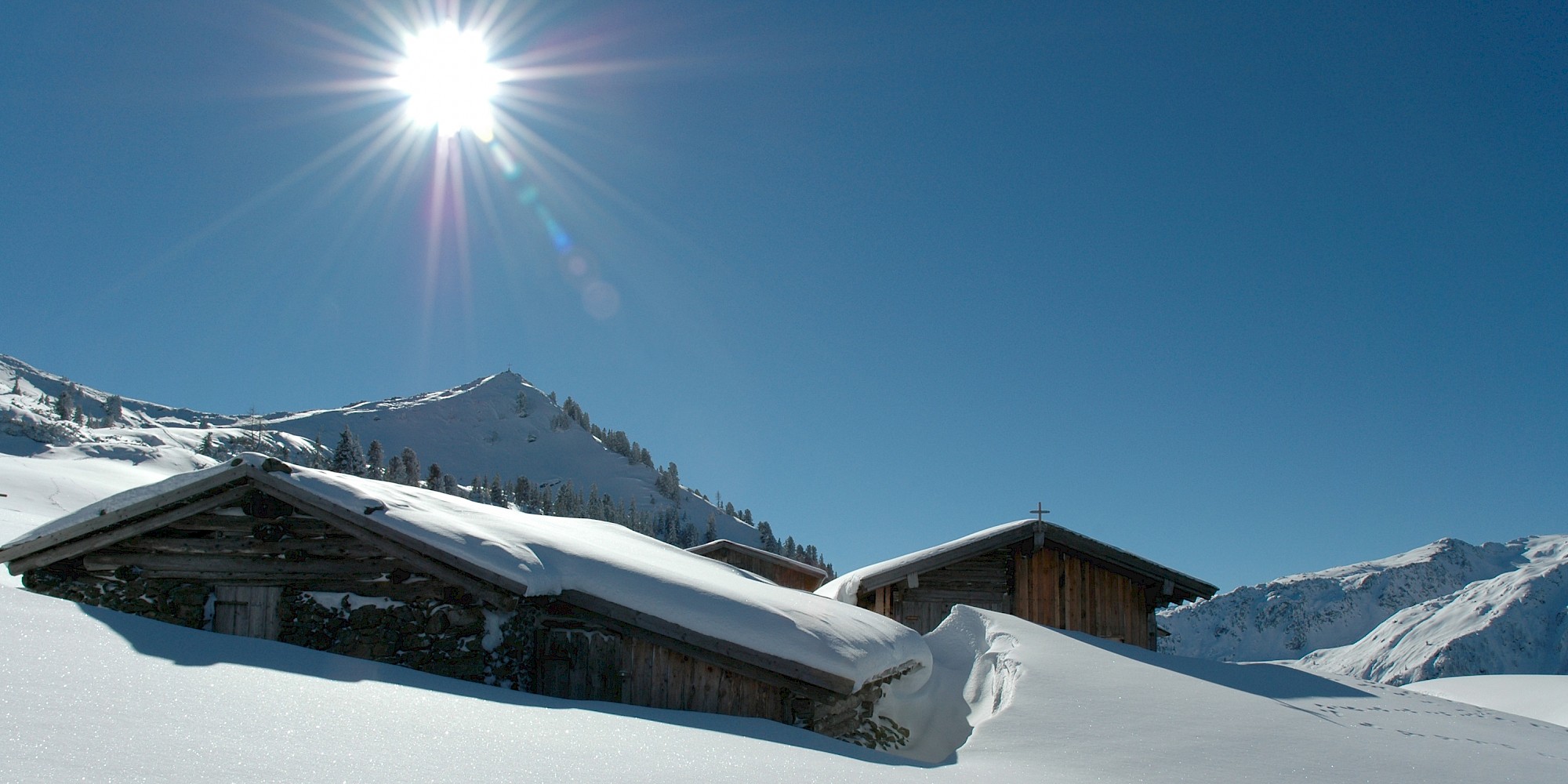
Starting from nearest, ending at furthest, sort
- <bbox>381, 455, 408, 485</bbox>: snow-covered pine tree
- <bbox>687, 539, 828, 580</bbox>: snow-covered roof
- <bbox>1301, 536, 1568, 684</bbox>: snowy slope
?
<bbox>687, 539, 828, 580</bbox>: snow-covered roof, <bbox>381, 455, 408, 485</bbox>: snow-covered pine tree, <bbox>1301, 536, 1568, 684</bbox>: snowy slope

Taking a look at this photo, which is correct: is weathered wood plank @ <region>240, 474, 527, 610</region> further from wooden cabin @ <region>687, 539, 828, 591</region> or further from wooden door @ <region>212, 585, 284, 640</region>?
→ wooden cabin @ <region>687, 539, 828, 591</region>

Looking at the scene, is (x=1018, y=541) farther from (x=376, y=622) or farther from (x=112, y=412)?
(x=112, y=412)

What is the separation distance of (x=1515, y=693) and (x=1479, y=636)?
156110 millimetres

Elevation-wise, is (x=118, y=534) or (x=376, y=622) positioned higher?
(x=118, y=534)

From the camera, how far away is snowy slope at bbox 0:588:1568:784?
4629 mm

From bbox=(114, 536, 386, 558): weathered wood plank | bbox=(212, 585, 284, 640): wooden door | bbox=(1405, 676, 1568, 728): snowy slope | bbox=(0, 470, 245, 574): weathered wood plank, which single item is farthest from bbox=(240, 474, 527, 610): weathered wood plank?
bbox=(1405, 676, 1568, 728): snowy slope

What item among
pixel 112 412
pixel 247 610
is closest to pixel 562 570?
pixel 247 610

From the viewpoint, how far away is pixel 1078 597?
60.9 feet

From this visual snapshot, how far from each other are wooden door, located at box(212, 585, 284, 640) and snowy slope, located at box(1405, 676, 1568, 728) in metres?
23.0

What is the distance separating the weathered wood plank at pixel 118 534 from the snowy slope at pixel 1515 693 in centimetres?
2396

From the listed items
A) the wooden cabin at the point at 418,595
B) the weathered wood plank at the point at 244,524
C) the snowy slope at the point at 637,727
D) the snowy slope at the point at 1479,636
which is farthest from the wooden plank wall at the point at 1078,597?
the snowy slope at the point at 1479,636

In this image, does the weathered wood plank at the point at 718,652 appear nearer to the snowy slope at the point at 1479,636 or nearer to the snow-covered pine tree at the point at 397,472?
the snow-covered pine tree at the point at 397,472

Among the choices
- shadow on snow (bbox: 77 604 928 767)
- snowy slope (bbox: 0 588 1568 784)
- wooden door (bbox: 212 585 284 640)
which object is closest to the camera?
snowy slope (bbox: 0 588 1568 784)

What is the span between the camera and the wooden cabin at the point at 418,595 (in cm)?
1075
